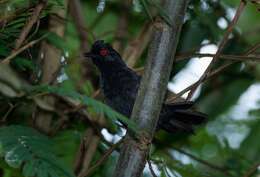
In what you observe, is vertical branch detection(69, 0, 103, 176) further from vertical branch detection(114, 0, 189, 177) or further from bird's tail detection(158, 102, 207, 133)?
vertical branch detection(114, 0, 189, 177)

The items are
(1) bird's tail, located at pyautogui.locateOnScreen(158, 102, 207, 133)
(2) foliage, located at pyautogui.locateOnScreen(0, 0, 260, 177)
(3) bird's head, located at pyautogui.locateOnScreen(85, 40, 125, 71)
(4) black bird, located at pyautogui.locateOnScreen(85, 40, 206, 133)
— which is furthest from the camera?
(3) bird's head, located at pyautogui.locateOnScreen(85, 40, 125, 71)

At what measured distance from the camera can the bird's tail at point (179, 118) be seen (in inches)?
154

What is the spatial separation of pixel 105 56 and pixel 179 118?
0.69m

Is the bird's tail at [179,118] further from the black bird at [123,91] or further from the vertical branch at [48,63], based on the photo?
the vertical branch at [48,63]

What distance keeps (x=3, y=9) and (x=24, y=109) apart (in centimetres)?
152

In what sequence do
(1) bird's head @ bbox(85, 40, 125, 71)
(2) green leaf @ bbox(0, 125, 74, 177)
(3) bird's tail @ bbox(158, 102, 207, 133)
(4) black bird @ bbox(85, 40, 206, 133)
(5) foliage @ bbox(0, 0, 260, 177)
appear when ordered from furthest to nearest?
(1) bird's head @ bbox(85, 40, 125, 71) → (4) black bird @ bbox(85, 40, 206, 133) → (3) bird's tail @ bbox(158, 102, 207, 133) → (5) foliage @ bbox(0, 0, 260, 177) → (2) green leaf @ bbox(0, 125, 74, 177)

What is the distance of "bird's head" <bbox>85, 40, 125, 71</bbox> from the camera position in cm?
431

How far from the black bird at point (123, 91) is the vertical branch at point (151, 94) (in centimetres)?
149

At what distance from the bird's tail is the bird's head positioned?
51 centimetres

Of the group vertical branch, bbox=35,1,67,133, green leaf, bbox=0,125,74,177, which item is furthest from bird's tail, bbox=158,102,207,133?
green leaf, bbox=0,125,74,177

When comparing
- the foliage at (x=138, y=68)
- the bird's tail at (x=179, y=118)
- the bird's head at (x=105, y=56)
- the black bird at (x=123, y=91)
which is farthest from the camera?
the bird's head at (x=105, y=56)

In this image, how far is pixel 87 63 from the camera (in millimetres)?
Answer: 5035

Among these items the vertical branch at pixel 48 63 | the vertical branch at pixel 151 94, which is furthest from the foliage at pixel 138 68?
the vertical branch at pixel 151 94

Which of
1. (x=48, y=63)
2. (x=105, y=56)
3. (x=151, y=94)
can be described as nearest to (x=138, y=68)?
(x=105, y=56)
